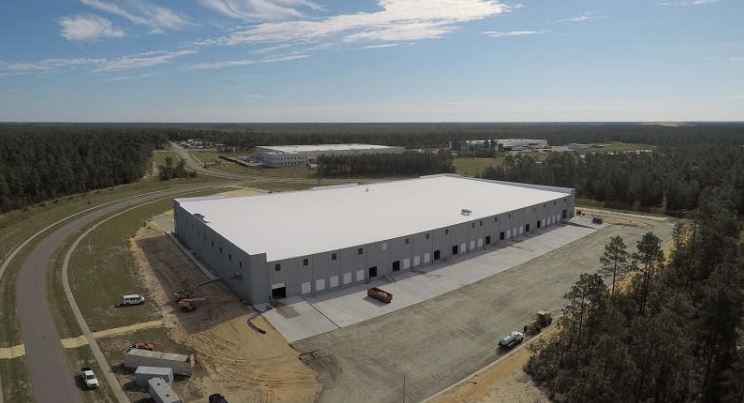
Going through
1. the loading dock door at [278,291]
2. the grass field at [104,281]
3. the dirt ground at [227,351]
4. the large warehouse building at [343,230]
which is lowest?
the dirt ground at [227,351]

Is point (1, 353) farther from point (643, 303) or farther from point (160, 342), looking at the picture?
point (643, 303)

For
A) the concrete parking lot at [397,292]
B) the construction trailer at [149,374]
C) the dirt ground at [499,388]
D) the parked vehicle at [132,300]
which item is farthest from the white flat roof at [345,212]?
the dirt ground at [499,388]

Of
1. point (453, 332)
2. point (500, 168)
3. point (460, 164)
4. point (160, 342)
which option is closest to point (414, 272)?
point (453, 332)

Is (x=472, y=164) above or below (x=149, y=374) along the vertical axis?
above

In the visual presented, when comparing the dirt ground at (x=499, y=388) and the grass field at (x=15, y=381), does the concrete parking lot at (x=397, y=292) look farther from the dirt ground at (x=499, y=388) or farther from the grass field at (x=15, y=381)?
the grass field at (x=15, y=381)

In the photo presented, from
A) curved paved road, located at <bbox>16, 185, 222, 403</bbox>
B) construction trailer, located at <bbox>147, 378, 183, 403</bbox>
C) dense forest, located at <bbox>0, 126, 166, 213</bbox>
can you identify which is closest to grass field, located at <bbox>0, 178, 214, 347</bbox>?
curved paved road, located at <bbox>16, 185, 222, 403</bbox>

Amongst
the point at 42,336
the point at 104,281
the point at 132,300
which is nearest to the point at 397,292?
the point at 132,300

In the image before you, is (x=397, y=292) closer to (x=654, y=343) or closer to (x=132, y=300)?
(x=654, y=343)
